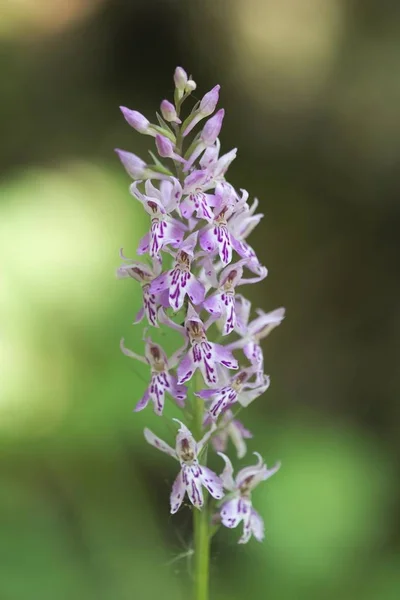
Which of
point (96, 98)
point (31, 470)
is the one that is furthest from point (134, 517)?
point (96, 98)

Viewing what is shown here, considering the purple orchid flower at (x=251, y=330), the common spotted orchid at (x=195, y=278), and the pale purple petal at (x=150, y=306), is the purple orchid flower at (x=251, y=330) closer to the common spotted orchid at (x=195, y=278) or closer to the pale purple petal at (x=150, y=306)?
the common spotted orchid at (x=195, y=278)

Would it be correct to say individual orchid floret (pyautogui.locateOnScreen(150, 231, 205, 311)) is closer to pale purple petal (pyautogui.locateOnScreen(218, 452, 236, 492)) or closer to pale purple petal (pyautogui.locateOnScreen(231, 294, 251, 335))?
pale purple petal (pyautogui.locateOnScreen(231, 294, 251, 335))

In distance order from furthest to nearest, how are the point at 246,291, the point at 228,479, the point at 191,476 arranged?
the point at 246,291 < the point at 228,479 < the point at 191,476

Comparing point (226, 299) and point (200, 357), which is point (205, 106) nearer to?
point (226, 299)

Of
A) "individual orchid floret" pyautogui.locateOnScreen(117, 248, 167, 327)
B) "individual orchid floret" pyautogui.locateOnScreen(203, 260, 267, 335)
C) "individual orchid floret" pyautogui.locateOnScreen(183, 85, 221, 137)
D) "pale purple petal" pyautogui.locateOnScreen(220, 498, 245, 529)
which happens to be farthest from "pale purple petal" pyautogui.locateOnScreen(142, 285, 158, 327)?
"pale purple petal" pyautogui.locateOnScreen(220, 498, 245, 529)

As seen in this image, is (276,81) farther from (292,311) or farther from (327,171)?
(292,311)

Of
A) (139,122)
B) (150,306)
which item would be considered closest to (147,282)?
(150,306)

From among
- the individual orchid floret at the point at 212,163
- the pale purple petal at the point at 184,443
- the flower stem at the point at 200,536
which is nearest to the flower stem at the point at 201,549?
the flower stem at the point at 200,536
